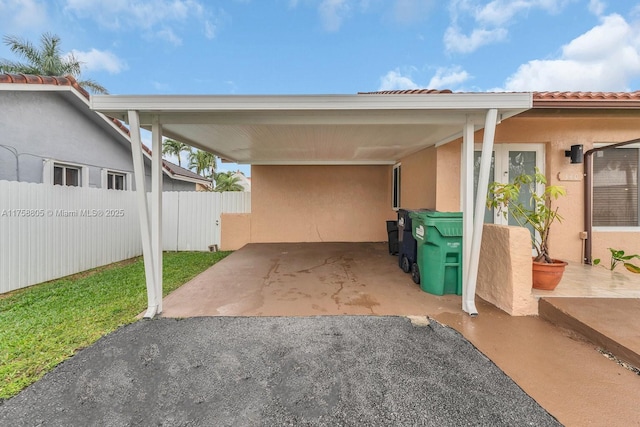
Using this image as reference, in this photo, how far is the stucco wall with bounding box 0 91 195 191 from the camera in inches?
265

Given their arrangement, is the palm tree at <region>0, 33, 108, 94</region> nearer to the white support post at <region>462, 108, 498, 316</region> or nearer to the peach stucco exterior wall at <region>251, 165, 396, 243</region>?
the peach stucco exterior wall at <region>251, 165, 396, 243</region>

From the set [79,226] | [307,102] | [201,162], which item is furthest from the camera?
[201,162]

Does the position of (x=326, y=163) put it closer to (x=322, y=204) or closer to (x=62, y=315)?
(x=322, y=204)

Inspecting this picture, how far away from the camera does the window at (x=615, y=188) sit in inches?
221

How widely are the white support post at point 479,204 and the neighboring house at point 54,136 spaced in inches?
395

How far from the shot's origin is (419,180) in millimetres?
6941

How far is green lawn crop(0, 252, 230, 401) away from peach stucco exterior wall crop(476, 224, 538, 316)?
207 inches

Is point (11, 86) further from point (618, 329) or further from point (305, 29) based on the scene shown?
point (618, 329)

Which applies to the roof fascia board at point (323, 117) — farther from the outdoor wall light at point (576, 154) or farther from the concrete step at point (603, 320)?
the outdoor wall light at point (576, 154)

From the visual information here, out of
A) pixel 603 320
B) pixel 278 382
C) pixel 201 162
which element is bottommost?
pixel 278 382

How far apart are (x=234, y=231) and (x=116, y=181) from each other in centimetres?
484

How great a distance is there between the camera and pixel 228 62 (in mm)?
15594

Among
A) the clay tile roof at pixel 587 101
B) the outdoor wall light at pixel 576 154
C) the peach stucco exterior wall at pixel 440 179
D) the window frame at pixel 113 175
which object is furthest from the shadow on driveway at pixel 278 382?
the window frame at pixel 113 175

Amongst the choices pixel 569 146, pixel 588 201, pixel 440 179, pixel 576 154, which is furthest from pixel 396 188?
pixel 588 201
